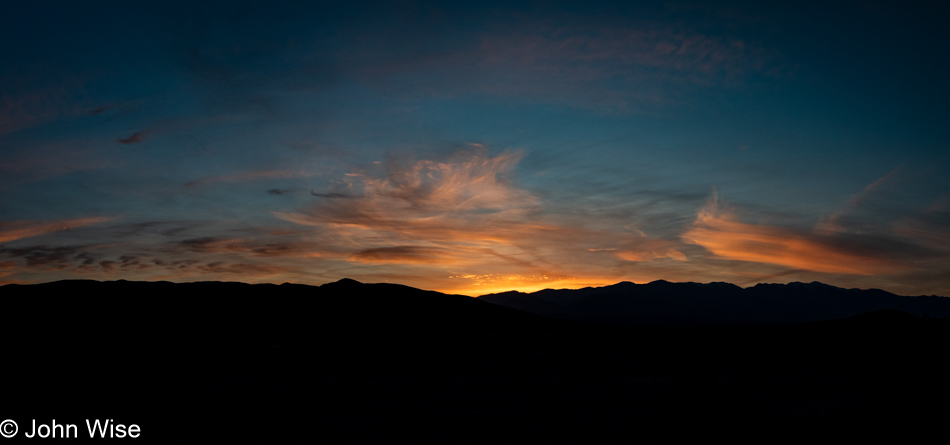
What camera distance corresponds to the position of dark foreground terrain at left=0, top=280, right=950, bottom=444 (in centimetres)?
1195

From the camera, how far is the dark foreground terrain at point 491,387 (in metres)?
11.9

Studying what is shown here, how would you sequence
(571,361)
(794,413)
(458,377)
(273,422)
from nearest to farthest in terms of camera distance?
1. (273,422)
2. (794,413)
3. (458,377)
4. (571,361)

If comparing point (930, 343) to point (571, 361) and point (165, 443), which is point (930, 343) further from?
point (165, 443)

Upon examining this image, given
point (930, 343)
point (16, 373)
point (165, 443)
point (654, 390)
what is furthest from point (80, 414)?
point (930, 343)

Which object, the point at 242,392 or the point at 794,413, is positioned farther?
the point at 242,392

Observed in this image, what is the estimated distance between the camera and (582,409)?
14180 millimetres

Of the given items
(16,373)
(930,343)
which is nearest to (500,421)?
(16,373)

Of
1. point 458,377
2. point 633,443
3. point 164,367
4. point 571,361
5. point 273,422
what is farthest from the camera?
point 571,361

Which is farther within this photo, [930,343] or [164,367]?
[930,343]

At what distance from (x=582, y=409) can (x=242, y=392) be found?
34.2 ft

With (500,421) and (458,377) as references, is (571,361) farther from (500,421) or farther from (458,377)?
(500,421)

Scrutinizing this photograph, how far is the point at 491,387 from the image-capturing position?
18172 millimetres

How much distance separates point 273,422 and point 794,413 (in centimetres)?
1276

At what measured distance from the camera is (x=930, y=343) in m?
36.9
